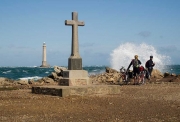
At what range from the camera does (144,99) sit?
12.2 m

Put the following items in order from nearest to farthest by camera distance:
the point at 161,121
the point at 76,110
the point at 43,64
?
1. the point at 161,121
2. the point at 76,110
3. the point at 43,64

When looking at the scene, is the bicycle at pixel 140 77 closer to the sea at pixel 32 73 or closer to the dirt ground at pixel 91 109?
the dirt ground at pixel 91 109

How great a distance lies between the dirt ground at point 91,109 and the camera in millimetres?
8477

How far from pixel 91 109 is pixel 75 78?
5.00 m

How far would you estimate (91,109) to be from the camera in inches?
392

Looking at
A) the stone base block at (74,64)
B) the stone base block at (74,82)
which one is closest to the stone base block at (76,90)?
the stone base block at (74,82)

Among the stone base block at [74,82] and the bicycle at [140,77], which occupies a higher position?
the bicycle at [140,77]

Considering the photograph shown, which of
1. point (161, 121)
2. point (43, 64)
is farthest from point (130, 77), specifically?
point (43, 64)

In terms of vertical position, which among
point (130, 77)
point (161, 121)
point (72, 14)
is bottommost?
point (161, 121)

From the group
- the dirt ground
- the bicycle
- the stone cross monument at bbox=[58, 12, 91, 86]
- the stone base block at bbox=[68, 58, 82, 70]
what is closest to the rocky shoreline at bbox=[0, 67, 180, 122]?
the dirt ground

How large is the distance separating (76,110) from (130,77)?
35.0ft

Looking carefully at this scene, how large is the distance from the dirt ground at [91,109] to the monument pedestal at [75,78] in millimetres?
2215

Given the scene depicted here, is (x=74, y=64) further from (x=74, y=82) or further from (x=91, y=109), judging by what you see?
(x=91, y=109)

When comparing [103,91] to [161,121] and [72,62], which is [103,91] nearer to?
[72,62]
